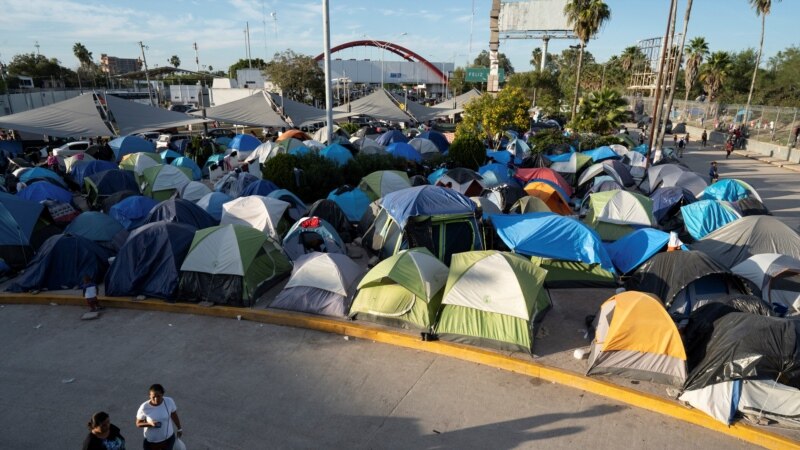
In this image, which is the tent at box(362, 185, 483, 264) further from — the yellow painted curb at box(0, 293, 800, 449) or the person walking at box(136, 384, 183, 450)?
the person walking at box(136, 384, 183, 450)

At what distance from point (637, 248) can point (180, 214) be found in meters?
10.2

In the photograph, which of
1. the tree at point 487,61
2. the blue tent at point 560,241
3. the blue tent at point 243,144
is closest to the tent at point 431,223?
the blue tent at point 560,241

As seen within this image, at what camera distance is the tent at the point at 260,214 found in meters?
11.2

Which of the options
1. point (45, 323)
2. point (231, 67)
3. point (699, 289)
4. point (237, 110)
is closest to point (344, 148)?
point (237, 110)

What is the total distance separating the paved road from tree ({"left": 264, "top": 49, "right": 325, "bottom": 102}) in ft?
140

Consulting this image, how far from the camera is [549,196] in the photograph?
1396cm

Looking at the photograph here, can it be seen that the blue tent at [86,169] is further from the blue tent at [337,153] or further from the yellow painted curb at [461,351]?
the yellow painted curb at [461,351]

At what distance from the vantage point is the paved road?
5.98 metres

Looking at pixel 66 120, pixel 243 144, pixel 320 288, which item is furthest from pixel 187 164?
pixel 320 288

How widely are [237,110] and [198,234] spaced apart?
21.5m

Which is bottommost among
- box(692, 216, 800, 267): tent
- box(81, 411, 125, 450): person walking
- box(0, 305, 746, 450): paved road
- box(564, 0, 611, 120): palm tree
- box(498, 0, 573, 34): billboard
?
box(0, 305, 746, 450): paved road

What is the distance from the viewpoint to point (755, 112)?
107ft

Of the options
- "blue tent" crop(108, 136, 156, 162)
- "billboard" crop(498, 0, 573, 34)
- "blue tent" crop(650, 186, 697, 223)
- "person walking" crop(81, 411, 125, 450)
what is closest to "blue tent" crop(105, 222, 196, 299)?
"person walking" crop(81, 411, 125, 450)

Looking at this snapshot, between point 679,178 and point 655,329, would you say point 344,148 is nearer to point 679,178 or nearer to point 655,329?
point 679,178
